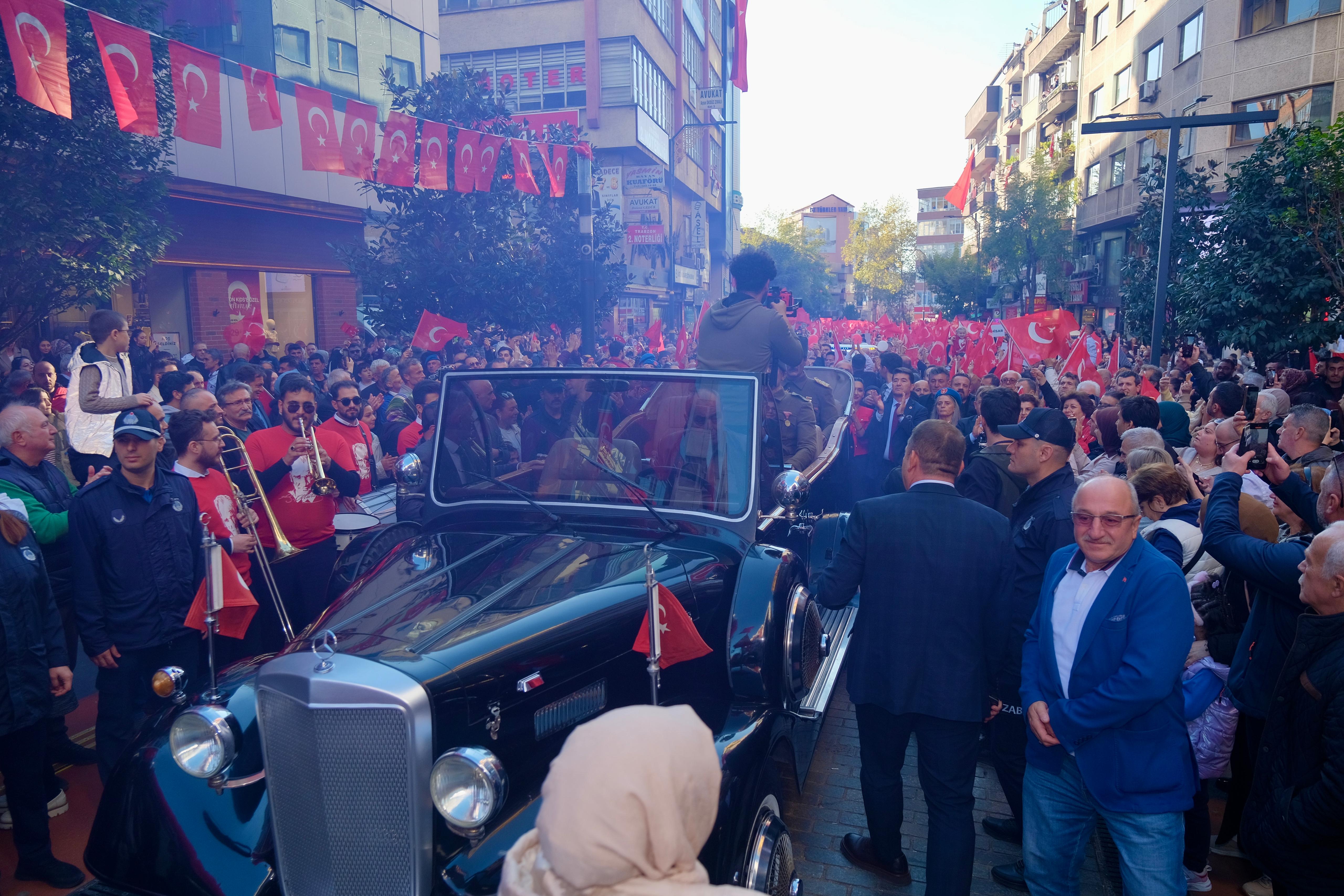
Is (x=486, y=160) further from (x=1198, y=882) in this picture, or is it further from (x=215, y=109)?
(x=1198, y=882)

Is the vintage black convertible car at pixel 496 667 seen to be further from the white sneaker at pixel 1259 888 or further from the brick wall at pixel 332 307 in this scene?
the brick wall at pixel 332 307

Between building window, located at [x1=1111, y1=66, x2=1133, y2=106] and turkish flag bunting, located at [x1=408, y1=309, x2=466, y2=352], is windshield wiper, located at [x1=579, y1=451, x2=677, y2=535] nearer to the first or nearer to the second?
turkish flag bunting, located at [x1=408, y1=309, x2=466, y2=352]

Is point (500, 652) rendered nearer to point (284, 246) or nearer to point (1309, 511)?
point (1309, 511)

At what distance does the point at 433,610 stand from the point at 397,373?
7589 mm

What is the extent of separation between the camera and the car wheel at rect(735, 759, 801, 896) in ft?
9.55

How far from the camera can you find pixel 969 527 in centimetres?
339

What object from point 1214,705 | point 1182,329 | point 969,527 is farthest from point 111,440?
point 1182,329

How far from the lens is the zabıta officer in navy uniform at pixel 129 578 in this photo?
3.88 meters

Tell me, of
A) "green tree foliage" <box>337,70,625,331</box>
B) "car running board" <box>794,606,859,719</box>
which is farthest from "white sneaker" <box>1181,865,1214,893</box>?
"green tree foliage" <box>337,70,625,331</box>

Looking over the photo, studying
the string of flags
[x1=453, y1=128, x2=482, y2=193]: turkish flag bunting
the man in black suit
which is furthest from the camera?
[x1=453, y1=128, x2=482, y2=193]: turkish flag bunting

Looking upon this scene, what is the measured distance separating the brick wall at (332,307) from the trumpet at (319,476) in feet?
53.6

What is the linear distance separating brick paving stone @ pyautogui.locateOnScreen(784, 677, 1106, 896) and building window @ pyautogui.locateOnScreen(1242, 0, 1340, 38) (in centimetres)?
2288

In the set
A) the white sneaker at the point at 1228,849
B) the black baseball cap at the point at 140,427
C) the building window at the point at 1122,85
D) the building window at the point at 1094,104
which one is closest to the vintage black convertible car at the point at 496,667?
the black baseball cap at the point at 140,427

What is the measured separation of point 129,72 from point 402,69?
15495 mm
